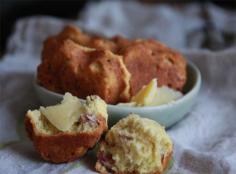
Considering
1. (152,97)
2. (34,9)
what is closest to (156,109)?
(152,97)

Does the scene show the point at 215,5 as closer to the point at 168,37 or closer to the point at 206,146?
the point at 168,37

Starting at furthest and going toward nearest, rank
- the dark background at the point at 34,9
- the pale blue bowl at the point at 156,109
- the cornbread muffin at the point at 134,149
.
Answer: the dark background at the point at 34,9, the pale blue bowl at the point at 156,109, the cornbread muffin at the point at 134,149

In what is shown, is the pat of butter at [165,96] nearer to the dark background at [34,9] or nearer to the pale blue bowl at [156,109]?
the pale blue bowl at [156,109]

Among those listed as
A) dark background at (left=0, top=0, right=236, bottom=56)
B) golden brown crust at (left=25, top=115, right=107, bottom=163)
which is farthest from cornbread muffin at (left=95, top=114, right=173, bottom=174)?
dark background at (left=0, top=0, right=236, bottom=56)

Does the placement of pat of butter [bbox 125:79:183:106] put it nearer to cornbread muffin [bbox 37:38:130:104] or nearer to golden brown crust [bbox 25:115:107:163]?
cornbread muffin [bbox 37:38:130:104]

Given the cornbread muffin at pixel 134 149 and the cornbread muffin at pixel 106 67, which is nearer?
the cornbread muffin at pixel 134 149

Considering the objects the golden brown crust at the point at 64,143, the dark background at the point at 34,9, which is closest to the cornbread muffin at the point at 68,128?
A: the golden brown crust at the point at 64,143

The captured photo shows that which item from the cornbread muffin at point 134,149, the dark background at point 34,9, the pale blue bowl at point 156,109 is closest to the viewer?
the cornbread muffin at point 134,149

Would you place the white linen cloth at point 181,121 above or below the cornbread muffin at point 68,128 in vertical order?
below
